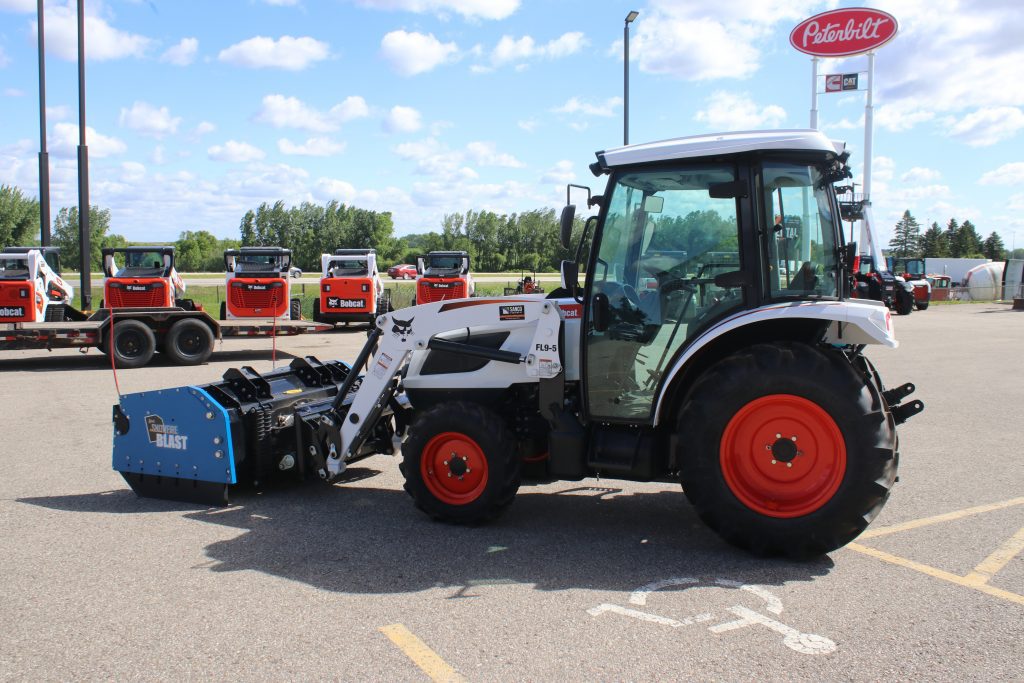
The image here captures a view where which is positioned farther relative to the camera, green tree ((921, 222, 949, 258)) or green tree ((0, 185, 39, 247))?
green tree ((921, 222, 949, 258))

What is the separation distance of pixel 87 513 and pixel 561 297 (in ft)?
11.9

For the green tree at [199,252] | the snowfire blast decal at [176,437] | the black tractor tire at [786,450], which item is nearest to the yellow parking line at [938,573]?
the black tractor tire at [786,450]

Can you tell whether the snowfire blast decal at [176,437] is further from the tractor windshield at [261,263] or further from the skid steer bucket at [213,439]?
the tractor windshield at [261,263]

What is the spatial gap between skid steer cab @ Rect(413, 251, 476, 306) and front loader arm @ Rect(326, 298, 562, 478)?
18.1m

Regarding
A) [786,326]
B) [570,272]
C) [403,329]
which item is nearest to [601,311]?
[570,272]

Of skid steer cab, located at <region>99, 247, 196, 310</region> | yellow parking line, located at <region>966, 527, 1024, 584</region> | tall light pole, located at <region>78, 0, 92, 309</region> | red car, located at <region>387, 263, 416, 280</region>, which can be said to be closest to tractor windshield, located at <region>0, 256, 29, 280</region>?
skid steer cab, located at <region>99, 247, 196, 310</region>

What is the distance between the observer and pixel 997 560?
466cm

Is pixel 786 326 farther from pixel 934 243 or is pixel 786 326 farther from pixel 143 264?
pixel 934 243

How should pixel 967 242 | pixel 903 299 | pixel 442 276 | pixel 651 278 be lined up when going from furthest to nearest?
pixel 967 242 < pixel 442 276 < pixel 903 299 < pixel 651 278

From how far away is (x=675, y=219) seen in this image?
4.93 m

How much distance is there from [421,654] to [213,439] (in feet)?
9.49

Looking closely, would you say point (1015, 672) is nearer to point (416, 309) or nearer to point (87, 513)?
point (416, 309)

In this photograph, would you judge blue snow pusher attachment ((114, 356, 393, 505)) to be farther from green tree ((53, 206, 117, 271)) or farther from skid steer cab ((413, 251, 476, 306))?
green tree ((53, 206, 117, 271))

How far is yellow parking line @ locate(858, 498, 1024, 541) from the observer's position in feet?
17.0
